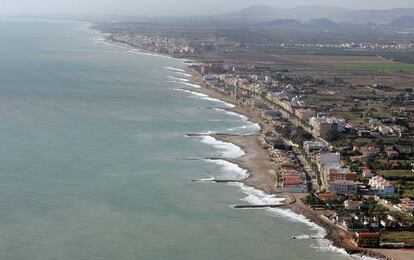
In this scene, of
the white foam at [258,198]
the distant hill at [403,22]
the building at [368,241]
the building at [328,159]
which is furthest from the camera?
the distant hill at [403,22]

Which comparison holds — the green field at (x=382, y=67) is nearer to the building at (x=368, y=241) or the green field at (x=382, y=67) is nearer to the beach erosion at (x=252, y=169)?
the beach erosion at (x=252, y=169)

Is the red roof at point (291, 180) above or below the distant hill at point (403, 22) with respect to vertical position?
above

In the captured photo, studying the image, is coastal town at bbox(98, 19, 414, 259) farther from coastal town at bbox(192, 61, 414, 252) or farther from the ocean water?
the ocean water

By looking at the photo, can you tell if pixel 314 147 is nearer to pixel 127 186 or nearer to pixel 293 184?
pixel 293 184

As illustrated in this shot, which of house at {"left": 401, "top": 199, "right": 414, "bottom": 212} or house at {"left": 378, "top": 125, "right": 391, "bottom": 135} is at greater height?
house at {"left": 401, "top": 199, "right": 414, "bottom": 212}

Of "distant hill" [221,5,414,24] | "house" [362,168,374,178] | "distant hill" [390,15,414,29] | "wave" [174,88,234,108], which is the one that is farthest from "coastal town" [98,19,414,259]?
"distant hill" [221,5,414,24]

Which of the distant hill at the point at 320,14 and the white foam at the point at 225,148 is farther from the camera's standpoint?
the distant hill at the point at 320,14

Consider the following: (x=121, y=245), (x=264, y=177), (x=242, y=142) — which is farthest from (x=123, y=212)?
(x=242, y=142)

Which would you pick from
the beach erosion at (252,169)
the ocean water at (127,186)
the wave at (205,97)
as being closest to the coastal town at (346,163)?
the beach erosion at (252,169)
